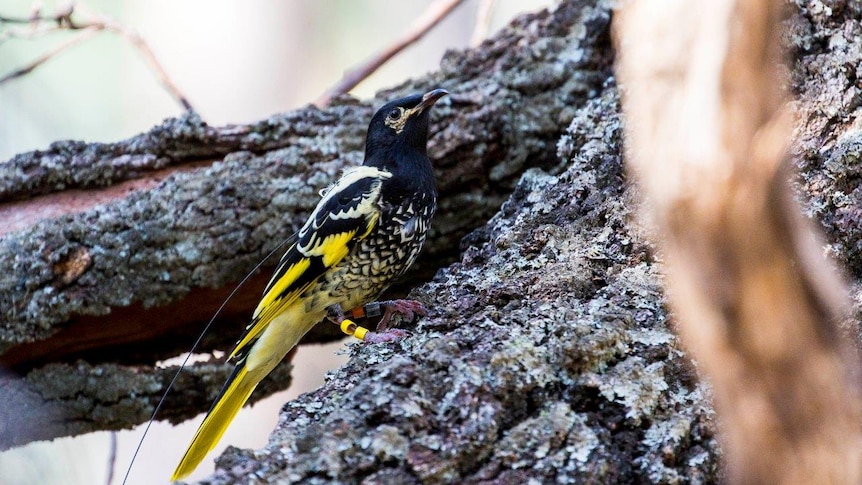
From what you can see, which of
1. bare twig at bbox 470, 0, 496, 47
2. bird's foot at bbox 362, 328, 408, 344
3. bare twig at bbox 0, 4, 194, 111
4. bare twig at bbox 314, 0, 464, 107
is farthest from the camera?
bare twig at bbox 470, 0, 496, 47

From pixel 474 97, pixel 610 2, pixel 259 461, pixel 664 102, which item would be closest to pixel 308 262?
pixel 474 97

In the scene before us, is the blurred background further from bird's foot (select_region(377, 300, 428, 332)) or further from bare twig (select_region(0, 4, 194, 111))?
bird's foot (select_region(377, 300, 428, 332))

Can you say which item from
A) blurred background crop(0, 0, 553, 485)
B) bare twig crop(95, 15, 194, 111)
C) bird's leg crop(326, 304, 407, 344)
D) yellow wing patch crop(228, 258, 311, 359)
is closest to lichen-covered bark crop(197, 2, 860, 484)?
bird's leg crop(326, 304, 407, 344)

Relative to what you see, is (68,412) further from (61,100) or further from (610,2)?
(61,100)

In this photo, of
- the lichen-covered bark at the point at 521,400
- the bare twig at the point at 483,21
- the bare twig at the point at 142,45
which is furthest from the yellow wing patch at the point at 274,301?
the bare twig at the point at 483,21

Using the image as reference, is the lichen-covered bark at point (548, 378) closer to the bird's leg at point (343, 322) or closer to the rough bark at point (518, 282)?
the rough bark at point (518, 282)

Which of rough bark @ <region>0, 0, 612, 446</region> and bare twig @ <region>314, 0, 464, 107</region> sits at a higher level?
bare twig @ <region>314, 0, 464, 107</region>
